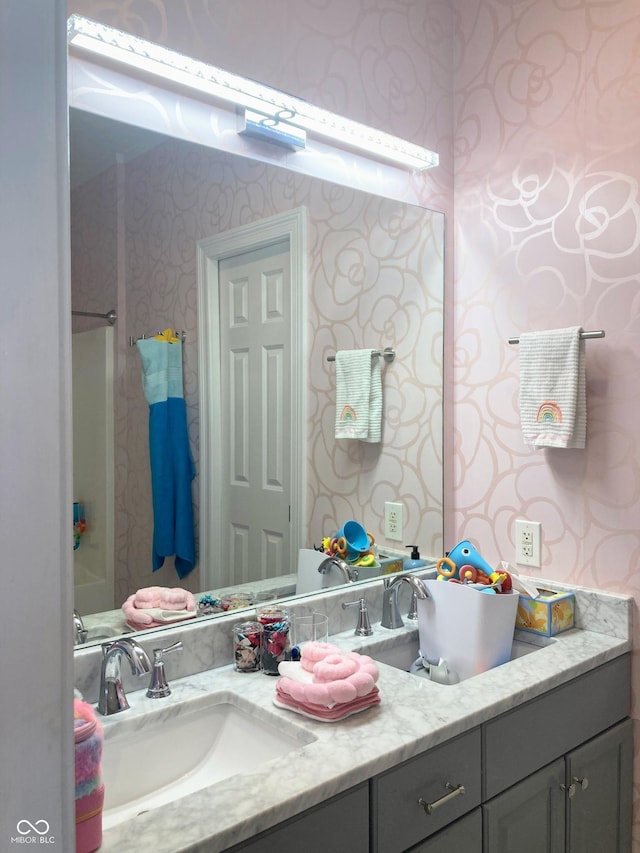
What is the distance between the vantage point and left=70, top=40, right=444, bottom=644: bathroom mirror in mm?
1389

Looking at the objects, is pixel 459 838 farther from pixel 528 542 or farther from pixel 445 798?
pixel 528 542

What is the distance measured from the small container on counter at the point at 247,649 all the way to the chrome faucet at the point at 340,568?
32 centimetres

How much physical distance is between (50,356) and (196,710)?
100 cm

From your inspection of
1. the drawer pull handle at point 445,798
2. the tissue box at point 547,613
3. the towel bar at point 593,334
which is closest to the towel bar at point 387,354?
the towel bar at point 593,334

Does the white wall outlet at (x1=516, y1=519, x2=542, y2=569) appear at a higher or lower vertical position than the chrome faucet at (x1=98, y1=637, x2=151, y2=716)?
higher

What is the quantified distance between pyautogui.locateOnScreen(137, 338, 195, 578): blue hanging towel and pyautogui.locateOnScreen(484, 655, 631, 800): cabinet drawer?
0.76 meters

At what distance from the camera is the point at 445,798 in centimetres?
127

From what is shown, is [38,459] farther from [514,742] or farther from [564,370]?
[564,370]

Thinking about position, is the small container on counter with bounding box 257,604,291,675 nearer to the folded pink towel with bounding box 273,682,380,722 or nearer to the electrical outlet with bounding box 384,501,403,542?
the folded pink towel with bounding box 273,682,380,722

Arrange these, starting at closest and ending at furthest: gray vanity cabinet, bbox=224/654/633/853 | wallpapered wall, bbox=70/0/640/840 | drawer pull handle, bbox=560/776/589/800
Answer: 1. gray vanity cabinet, bbox=224/654/633/853
2. drawer pull handle, bbox=560/776/589/800
3. wallpapered wall, bbox=70/0/640/840

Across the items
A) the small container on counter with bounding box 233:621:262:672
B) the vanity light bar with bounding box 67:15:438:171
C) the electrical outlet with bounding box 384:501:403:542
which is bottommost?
the small container on counter with bounding box 233:621:262:672

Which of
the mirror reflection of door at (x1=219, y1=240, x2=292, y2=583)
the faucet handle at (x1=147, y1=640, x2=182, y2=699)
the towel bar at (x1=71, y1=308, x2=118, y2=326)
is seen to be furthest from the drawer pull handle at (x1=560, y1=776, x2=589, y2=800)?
the towel bar at (x1=71, y1=308, x2=118, y2=326)

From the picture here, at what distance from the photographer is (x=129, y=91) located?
140 centimetres

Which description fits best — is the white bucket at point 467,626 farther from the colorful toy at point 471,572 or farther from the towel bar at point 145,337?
the towel bar at point 145,337
